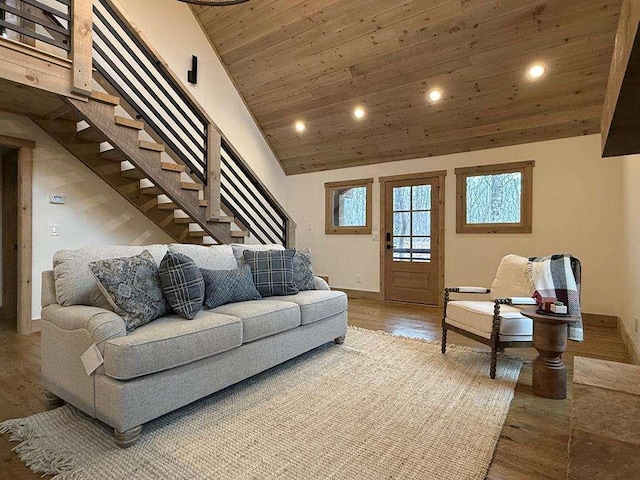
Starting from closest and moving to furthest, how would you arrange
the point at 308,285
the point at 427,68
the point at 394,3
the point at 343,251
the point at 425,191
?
1. the point at 308,285
2. the point at 394,3
3. the point at 427,68
4. the point at 425,191
5. the point at 343,251

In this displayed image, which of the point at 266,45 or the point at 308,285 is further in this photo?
the point at 266,45

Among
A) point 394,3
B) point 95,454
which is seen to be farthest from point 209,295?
point 394,3

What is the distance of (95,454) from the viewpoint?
1.68 meters

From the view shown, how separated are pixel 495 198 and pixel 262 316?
12.2ft

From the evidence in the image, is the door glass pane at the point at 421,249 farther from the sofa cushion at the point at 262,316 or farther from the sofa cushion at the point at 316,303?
the sofa cushion at the point at 262,316

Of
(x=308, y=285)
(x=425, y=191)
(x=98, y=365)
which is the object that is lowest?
(x=98, y=365)

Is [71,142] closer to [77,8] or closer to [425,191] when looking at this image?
[77,8]

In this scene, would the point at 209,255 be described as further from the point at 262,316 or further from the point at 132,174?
the point at 132,174

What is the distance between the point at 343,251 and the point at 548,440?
4.39 meters

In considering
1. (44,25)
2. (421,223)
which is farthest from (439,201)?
(44,25)

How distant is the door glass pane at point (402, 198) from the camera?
543 centimetres

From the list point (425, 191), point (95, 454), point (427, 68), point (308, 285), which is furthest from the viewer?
point (425, 191)

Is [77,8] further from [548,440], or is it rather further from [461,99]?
[548,440]

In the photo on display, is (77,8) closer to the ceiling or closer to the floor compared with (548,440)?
closer to the ceiling
